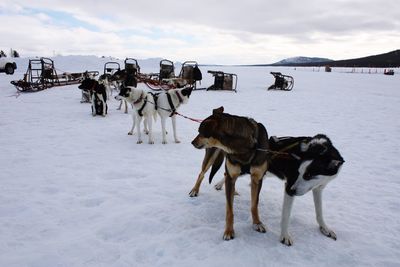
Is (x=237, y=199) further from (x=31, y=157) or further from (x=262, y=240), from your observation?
(x=31, y=157)

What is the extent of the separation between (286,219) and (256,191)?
1.10 ft

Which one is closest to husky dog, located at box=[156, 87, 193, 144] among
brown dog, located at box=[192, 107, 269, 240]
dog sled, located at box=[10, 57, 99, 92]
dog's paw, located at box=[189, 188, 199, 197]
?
dog's paw, located at box=[189, 188, 199, 197]

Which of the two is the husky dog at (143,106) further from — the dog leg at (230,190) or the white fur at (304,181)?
the white fur at (304,181)

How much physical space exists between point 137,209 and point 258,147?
4.67 ft

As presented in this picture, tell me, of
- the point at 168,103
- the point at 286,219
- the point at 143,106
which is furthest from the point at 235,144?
the point at 143,106

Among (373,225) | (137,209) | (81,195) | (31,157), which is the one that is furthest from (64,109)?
(373,225)

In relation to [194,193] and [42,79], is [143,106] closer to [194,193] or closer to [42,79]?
[194,193]

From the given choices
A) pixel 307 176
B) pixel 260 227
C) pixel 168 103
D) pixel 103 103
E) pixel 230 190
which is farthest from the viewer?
pixel 103 103

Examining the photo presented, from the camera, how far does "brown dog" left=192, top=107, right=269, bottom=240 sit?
8.06 ft

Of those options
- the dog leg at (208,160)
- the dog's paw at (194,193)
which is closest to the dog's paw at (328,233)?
the dog leg at (208,160)

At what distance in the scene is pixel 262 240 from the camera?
2.59 m

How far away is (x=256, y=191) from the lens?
2654 mm

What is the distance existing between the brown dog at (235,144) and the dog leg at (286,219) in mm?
274

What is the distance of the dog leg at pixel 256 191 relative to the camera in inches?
100
